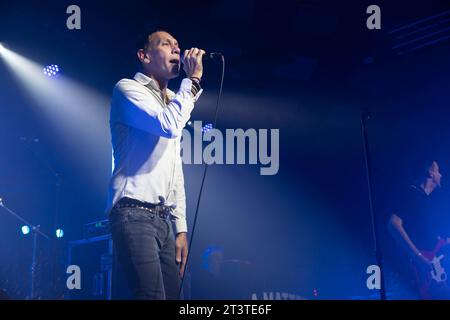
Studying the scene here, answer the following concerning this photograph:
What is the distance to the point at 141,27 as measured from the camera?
571 centimetres

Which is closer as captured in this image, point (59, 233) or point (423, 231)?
point (423, 231)

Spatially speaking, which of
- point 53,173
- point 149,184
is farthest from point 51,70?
point 149,184

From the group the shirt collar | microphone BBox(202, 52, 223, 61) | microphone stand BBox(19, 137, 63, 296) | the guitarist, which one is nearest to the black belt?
the shirt collar

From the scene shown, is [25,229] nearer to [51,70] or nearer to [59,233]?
[59,233]

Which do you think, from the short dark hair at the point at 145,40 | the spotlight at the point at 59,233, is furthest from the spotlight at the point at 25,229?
the short dark hair at the point at 145,40

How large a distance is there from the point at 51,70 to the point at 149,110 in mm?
3675

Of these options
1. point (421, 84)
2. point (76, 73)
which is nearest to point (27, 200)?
point (76, 73)

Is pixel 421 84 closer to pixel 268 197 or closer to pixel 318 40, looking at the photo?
pixel 318 40

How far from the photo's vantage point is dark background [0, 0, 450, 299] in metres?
5.80

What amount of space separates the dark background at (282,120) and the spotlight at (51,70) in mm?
75

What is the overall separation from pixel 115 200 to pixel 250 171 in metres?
3.61

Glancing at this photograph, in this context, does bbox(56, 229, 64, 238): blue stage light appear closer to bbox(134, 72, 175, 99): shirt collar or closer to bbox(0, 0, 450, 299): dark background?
bbox(0, 0, 450, 299): dark background

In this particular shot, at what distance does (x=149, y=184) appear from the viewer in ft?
8.64

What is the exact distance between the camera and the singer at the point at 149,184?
Result: 250cm
